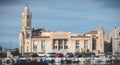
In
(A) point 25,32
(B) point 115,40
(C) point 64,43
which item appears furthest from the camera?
(A) point 25,32

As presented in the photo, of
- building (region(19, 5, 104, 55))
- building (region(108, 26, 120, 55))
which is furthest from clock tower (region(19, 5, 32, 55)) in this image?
building (region(108, 26, 120, 55))

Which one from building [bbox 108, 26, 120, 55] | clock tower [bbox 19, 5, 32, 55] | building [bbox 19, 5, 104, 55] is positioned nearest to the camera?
building [bbox 19, 5, 104, 55]

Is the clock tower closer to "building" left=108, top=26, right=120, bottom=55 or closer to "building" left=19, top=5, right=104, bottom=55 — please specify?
"building" left=19, top=5, right=104, bottom=55

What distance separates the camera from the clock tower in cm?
10012

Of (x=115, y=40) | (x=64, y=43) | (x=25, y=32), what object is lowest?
(x=64, y=43)

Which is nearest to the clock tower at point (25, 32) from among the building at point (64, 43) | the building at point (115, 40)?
the building at point (64, 43)

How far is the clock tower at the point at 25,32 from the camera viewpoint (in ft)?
328

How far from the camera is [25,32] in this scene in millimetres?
103375

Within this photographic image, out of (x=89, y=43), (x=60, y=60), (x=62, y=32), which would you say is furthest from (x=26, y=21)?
(x=60, y=60)

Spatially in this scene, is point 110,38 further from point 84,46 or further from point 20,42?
point 20,42

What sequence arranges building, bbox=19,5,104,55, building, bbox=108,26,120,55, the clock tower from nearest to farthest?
1. building, bbox=19,5,104,55
2. building, bbox=108,26,120,55
3. the clock tower

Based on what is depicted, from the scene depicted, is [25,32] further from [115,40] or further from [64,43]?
[115,40]

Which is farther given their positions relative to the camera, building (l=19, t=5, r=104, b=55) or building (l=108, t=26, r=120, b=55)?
building (l=108, t=26, r=120, b=55)

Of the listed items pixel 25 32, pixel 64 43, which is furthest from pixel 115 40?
pixel 25 32
